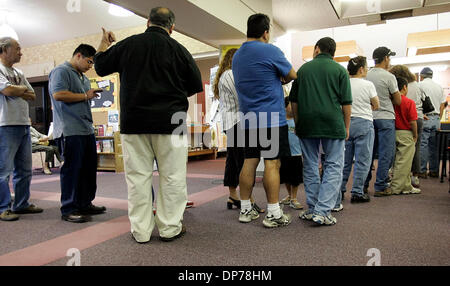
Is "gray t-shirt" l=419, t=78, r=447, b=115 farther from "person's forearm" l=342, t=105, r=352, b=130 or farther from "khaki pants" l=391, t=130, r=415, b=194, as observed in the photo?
"person's forearm" l=342, t=105, r=352, b=130

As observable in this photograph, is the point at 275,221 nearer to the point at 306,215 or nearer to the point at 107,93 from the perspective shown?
the point at 306,215

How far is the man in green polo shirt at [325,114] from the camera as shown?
241 centimetres

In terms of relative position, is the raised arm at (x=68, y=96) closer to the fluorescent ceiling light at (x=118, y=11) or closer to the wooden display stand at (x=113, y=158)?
the wooden display stand at (x=113, y=158)

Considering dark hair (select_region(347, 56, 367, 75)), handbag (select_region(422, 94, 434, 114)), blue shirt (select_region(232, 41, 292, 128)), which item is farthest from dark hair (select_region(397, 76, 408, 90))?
blue shirt (select_region(232, 41, 292, 128))

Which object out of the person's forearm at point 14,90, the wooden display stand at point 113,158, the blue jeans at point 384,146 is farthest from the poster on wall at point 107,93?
the blue jeans at point 384,146

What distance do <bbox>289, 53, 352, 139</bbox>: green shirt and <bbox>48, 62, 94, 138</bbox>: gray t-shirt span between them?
1798mm

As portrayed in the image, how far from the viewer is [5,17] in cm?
695

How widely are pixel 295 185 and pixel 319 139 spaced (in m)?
0.65

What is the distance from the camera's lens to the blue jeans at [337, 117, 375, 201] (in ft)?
10.1

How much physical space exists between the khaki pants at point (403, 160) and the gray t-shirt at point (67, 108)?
3.17 m

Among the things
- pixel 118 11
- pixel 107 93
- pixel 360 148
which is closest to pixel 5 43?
pixel 360 148

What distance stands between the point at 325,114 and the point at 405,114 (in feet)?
5.41

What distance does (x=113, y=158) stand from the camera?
6.64 m

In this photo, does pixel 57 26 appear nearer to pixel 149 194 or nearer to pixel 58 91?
pixel 58 91
